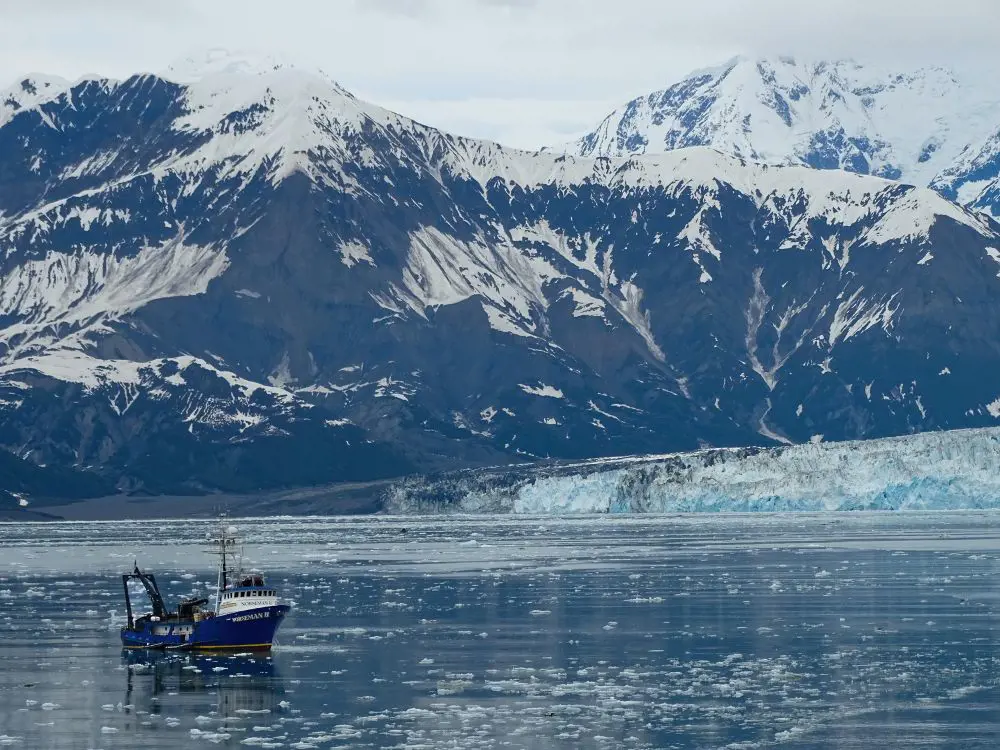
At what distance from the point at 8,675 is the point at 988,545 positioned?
344 ft

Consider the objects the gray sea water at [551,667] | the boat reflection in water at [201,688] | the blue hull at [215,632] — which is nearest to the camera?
the gray sea water at [551,667]

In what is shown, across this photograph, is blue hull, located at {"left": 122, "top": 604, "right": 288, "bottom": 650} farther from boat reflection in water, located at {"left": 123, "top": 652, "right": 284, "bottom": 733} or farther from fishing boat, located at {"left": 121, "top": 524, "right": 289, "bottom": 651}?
boat reflection in water, located at {"left": 123, "top": 652, "right": 284, "bottom": 733}

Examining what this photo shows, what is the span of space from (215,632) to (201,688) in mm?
13699

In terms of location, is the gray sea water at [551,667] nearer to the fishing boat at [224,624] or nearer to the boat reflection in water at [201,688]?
the boat reflection in water at [201,688]

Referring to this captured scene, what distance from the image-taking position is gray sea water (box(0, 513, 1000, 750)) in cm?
7150

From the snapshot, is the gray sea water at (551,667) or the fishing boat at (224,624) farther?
the fishing boat at (224,624)

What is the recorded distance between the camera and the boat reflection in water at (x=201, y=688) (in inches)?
3066

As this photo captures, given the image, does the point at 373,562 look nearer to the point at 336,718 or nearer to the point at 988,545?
the point at 988,545

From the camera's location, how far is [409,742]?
69.4 m

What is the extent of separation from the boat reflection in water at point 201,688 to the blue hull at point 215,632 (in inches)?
33.8

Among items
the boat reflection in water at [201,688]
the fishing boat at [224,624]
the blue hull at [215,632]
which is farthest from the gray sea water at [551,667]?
the fishing boat at [224,624]

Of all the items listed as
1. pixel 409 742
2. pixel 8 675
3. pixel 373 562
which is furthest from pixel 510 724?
pixel 373 562

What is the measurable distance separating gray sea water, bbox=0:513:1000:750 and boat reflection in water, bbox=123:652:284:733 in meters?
0.20

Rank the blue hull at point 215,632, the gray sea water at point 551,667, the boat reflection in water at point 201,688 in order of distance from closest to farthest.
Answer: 1. the gray sea water at point 551,667
2. the boat reflection in water at point 201,688
3. the blue hull at point 215,632
